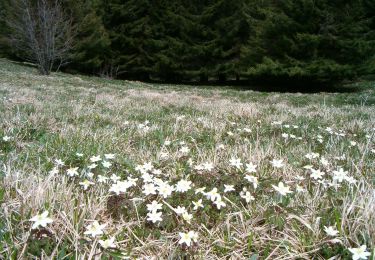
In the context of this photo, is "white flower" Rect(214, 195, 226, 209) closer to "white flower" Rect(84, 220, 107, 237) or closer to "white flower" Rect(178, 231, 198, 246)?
"white flower" Rect(178, 231, 198, 246)

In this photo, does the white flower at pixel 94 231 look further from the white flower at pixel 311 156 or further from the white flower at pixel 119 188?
the white flower at pixel 311 156

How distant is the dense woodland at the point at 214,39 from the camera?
918 inches

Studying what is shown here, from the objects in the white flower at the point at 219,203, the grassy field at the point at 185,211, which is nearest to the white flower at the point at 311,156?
the grassy field at the point at 185,211

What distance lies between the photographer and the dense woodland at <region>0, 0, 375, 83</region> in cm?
2333

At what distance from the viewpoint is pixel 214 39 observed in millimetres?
34000

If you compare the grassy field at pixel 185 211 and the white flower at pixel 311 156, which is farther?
the white flower at pixel 311 156

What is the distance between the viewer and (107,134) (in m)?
3.60

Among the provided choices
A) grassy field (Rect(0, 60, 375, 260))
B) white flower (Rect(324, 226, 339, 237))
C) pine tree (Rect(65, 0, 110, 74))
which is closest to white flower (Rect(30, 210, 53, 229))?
grassy field (Rect(0, 60, 375, 260))

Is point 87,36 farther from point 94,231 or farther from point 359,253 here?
point 359,253

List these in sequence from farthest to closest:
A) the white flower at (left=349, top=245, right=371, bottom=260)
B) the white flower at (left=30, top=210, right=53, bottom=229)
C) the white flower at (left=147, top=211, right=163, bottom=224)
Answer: the white flower at (left=147, top=211, right=163, bottom=224)
the white flower at (left=30, top=210, right=53, bottom=229)
the white flower at (left=349, top=245, right=371, bottom=260)

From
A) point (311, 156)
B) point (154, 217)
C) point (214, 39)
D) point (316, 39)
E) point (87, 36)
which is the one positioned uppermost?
point (214, 39)

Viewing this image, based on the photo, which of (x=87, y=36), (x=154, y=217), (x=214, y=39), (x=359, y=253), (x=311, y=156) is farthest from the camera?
(x=87, y=36)

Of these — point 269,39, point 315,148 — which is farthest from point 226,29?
point 315,148

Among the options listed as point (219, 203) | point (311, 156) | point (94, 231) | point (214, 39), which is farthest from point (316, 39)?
point (94, 231)
